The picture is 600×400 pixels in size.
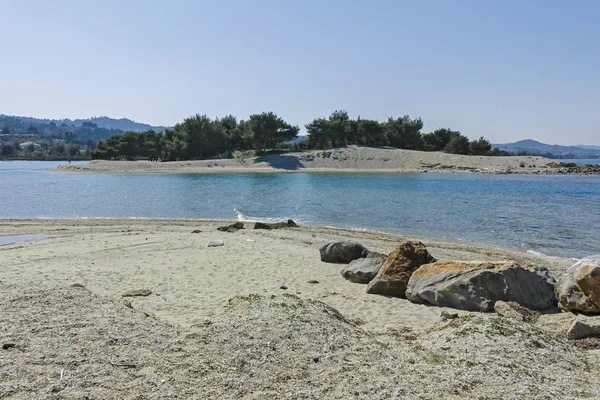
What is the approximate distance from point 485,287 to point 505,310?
76 cm

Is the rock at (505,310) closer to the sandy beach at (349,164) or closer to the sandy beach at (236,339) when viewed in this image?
the sandy beach at (236,339)

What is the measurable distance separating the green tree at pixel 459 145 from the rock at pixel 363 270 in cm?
9343

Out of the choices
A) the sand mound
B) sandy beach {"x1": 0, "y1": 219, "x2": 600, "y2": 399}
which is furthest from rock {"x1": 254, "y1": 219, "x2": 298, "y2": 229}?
the sand mound

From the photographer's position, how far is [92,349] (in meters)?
5.77

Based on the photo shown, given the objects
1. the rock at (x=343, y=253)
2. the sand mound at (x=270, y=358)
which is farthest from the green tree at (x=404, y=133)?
the sand mound at (x=270, y=358)

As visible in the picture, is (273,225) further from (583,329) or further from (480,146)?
(480,146)

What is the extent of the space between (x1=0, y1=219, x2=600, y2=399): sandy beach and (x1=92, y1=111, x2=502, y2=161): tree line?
279 ft

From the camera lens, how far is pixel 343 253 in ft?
45.8

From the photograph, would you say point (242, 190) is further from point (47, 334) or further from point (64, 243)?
point (47, 334)

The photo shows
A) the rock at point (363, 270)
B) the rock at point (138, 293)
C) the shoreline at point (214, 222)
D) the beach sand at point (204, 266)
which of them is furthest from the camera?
the shoreline at point (214, 222)

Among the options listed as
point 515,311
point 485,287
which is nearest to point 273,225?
point 485,287

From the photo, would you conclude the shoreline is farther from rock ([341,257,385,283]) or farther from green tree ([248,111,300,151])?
green tree ([248,111,300,151])

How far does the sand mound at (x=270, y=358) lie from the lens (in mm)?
4891

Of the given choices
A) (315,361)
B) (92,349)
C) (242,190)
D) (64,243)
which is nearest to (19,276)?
(64,243)
